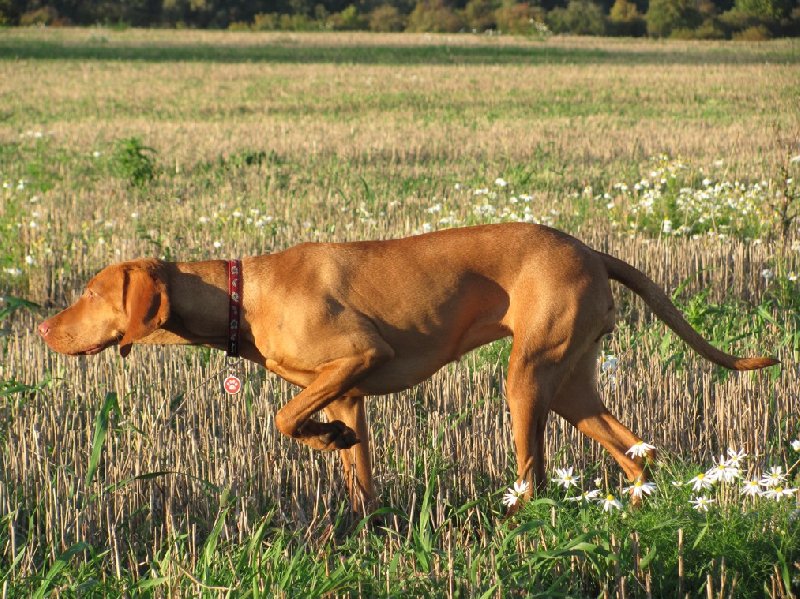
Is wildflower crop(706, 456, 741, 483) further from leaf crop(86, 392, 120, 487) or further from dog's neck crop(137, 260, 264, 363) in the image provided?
leaf crop(86, 392, 120, 487)

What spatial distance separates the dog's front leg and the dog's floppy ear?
63cm

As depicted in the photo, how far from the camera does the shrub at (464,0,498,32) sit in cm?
6200

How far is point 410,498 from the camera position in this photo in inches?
195

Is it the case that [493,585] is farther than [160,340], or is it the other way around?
[160,340]

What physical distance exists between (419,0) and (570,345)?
68.8 meters

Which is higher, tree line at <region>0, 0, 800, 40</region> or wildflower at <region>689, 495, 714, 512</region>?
wildflower at <region>689, 495, 714, 512</region>

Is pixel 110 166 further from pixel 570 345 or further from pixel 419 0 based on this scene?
pixel 419 0

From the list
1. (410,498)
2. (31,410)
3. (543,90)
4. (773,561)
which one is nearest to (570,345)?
(410,498)

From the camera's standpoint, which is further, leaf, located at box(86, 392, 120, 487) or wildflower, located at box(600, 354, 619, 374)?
wildflower, located at box(600, 354, 619, 374)

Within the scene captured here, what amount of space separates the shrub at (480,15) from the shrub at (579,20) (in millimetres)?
3130

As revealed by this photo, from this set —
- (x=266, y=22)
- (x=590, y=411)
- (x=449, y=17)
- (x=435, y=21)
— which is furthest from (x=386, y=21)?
(x=590, y=411)

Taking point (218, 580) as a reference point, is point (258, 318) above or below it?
above

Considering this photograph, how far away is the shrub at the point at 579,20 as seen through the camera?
60.1 m

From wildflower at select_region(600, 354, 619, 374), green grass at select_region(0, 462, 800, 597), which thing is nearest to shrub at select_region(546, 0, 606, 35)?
wildflower at select_region(600, 354, 619, 374)
